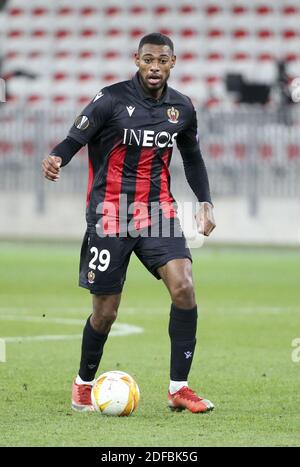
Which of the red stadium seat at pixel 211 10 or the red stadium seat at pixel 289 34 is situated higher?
the red stadium seat at pixel 211 10

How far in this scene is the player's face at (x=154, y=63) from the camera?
6785 mm

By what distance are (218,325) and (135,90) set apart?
14.7ft

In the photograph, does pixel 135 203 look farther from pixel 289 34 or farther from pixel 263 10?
pixel 263 10

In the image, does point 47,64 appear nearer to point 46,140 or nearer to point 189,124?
point 46,140

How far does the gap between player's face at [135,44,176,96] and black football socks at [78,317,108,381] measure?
1441 millimetres

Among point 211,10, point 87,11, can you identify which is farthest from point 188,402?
point 87,11

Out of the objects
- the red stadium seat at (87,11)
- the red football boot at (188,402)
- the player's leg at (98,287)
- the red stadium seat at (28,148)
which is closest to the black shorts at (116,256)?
the player's leg at (98,287)

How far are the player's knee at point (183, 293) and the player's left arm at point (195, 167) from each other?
0.48 meters

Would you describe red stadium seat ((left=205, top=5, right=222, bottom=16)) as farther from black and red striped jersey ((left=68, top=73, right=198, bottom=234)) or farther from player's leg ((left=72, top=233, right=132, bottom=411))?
player's leg ((left=72, top=233, right=132, bottom=411))

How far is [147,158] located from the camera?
275 inches

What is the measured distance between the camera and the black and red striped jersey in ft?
22.6

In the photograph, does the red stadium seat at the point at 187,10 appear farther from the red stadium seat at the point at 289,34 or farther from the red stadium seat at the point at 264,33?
the red stadium seat at the point at 289,34

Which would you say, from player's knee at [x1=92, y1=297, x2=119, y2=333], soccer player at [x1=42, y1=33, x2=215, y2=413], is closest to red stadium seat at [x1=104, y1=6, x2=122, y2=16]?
soccer player at [x1=42, y1=33, x2=215, y2=413]

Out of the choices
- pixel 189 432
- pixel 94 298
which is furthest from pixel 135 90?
pixel 189 432
